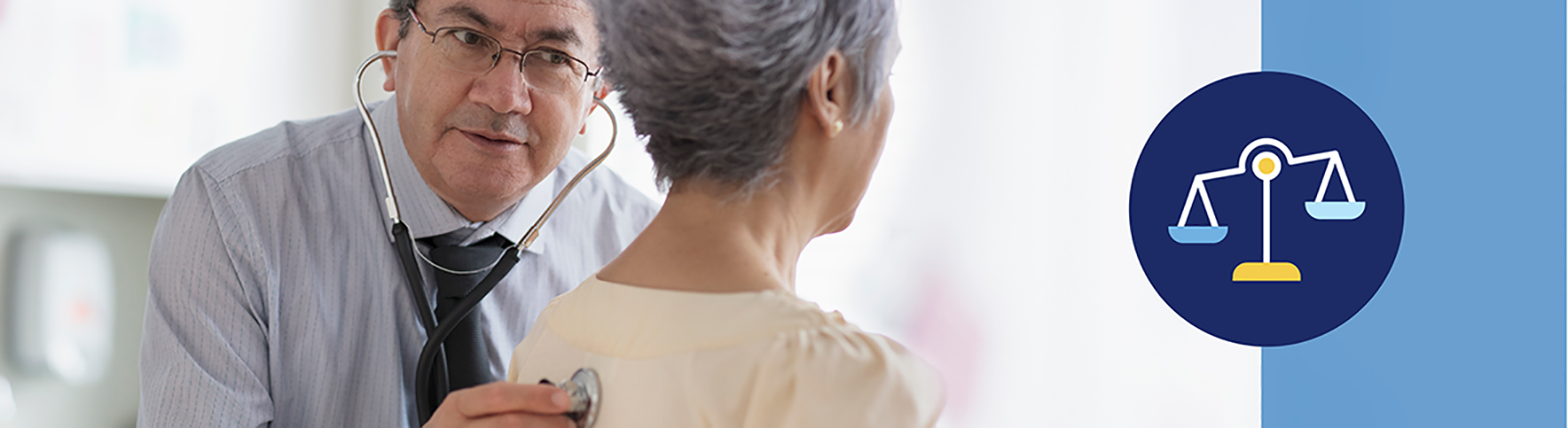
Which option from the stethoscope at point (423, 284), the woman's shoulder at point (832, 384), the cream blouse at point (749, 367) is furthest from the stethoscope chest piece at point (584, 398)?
the stethoscope at point (423, 284)

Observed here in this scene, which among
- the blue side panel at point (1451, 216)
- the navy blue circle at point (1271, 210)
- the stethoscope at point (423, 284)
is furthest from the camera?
the navy blue circle at point (1271, 210)

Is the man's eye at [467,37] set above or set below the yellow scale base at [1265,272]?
above

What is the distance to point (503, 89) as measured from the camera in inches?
49.3

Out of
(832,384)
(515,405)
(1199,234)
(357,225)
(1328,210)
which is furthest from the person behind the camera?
(1199,234)

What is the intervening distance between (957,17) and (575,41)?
867mm

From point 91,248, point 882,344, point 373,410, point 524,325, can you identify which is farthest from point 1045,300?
point 91,248

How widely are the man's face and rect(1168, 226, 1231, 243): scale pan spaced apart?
3.48 ft

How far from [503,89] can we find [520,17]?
0.08 metres

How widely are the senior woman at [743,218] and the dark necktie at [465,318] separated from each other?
49 centimetres

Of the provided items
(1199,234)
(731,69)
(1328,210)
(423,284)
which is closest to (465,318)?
(423,284)

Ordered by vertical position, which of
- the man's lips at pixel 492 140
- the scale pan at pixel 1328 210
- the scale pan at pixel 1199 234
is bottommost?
the scale pan at pixel 1199 234

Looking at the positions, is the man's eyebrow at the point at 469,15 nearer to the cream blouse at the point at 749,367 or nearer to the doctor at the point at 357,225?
the doctor at the point at 357,225

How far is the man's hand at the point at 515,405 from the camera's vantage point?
0.76 metres

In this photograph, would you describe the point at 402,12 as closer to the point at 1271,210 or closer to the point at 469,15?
the point at 469,15
